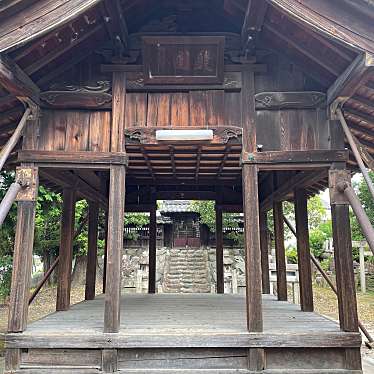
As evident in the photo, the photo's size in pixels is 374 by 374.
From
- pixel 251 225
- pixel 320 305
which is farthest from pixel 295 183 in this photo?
pixel 320 305

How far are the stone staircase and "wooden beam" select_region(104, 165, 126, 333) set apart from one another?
13.4 m

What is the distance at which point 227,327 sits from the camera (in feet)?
14.9

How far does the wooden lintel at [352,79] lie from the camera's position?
3.61m

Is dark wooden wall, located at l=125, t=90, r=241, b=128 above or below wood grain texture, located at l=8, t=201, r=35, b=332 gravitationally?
above

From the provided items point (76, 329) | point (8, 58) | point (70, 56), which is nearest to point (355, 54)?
point (70, 56)

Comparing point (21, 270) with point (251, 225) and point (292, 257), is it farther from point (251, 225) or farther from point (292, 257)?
point (292, 257)

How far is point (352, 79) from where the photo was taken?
3912 mm

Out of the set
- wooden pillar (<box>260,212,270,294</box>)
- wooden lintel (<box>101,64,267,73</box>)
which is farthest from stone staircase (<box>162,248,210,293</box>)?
wooden lintel (<box>101,64,267,73</box>)

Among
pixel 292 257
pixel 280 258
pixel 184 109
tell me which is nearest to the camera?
pixel 184 109

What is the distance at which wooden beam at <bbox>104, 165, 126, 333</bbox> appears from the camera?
13.7 feet

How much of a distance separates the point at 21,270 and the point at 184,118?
275 cm

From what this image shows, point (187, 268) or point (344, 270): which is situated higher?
point (344, 270)

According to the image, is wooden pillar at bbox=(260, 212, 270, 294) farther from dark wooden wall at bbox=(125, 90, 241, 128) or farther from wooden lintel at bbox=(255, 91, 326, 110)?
dark wooden wall at bbox=(125, 90, 241, 128)

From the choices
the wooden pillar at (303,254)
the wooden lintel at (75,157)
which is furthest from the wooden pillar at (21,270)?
the wooden pillar at (303,254)
